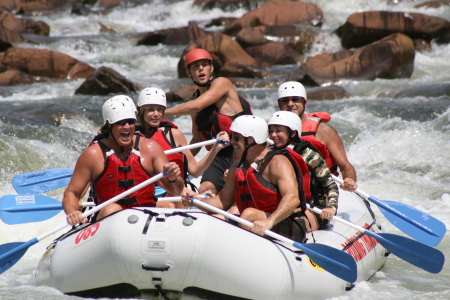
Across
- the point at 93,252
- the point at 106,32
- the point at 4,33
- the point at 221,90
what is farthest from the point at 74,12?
the point at 93,252

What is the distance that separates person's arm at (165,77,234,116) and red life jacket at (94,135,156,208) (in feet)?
3.53

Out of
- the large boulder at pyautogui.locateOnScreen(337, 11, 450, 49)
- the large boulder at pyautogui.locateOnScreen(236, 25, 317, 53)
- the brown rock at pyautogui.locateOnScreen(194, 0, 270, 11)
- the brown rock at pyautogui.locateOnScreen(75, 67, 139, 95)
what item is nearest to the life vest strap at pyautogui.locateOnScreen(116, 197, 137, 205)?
the brown rock at pyautogui.locateOnScreen(75, 67, 139, 95)

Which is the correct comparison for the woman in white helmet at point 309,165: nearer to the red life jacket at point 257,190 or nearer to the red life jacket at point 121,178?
the red life jacket at point 257,190

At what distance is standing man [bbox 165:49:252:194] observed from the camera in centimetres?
564

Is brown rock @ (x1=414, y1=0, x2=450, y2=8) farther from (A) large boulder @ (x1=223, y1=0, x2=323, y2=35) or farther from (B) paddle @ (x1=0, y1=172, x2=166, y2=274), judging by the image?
(B) paddle @ (x1=0, y1=172, x2=166, y2=274)

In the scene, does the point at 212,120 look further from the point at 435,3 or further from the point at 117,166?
the point at 435,3

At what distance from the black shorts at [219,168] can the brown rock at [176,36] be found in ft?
45.4

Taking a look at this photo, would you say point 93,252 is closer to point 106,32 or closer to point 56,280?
point 56,280

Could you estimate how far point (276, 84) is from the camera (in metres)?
14.2

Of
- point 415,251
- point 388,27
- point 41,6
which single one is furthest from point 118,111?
point 41,6

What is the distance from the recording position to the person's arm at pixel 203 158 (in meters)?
5.26

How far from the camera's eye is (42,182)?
571cm

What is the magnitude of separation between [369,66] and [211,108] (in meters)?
8.92

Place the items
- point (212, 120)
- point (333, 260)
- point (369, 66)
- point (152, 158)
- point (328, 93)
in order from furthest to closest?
point (369, 66)
point (328, 93)
point (212, 120)
point (152, 158)
point (333, 260)
